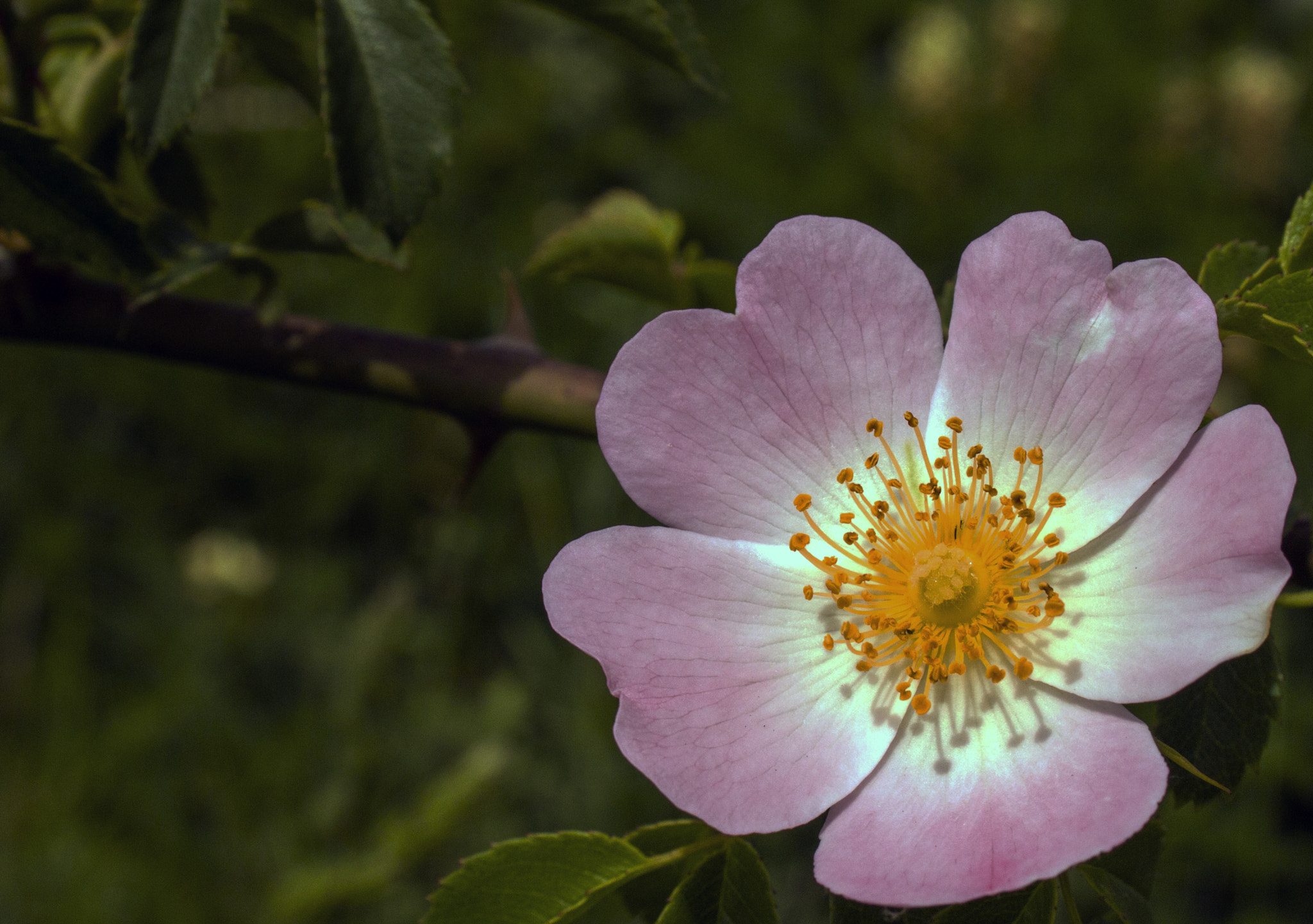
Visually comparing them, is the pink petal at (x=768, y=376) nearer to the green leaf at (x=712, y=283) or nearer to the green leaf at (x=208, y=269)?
the green leaf at (x=712, y=283)

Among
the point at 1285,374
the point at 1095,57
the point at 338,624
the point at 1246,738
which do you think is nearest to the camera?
the point at 1246,738

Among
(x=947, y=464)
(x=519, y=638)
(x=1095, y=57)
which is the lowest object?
(x=519, y=638)

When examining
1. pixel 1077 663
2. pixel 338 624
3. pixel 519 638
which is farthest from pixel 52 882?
pixel 1077 663

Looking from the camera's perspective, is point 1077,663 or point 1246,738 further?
point 1077,663

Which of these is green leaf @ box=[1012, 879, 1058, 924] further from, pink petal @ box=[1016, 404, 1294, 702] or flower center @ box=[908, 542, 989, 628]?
flower center @ box=[908, 542, 989, 628]

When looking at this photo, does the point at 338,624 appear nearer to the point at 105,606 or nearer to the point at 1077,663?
the point at 105,606

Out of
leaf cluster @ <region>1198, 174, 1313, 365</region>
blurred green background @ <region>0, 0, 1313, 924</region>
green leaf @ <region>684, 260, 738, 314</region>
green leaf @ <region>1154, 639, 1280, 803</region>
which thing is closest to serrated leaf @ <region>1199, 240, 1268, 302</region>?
leaf cluster @ <region>1198, 174, 1313, 365</region>

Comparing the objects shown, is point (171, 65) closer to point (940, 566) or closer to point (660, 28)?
point (660, 28)
